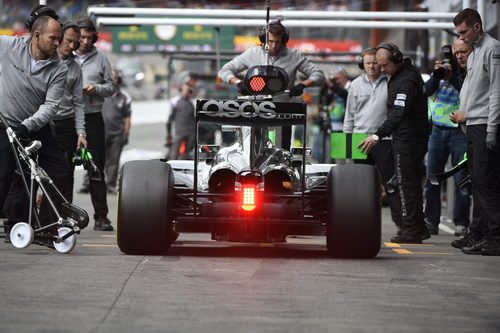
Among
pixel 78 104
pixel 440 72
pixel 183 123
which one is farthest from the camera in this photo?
pixel 183 123

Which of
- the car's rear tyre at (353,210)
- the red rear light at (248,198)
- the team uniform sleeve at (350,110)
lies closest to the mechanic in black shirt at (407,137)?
the team uniform sleeve at (350,110)

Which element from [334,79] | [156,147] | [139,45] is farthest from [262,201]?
[139,45]

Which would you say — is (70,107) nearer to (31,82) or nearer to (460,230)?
(31,82)

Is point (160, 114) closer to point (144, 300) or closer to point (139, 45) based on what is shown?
point (139, 45)

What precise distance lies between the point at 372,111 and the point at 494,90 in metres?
2.98

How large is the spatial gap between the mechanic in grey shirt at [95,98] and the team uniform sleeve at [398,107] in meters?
2.89

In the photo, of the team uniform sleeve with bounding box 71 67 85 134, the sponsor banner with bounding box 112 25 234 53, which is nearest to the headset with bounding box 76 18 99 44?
the team uniform sleeve with bounding box 71 67 85 134

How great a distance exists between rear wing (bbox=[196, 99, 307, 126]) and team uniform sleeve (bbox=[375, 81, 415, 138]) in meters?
2.53

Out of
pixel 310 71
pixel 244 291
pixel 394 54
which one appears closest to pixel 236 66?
pixel 310 71

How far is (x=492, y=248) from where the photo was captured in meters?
12.0

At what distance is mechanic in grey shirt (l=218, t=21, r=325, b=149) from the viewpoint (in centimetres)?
1354

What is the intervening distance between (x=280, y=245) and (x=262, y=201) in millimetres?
1965

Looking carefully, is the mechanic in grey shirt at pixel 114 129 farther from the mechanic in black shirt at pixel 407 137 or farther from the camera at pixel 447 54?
the mechanic in black shirt at pixel 407 137

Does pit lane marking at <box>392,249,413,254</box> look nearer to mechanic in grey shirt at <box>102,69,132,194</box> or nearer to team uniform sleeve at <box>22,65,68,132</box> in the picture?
team uniform sleeve at <box>22,65,68,132</box>
